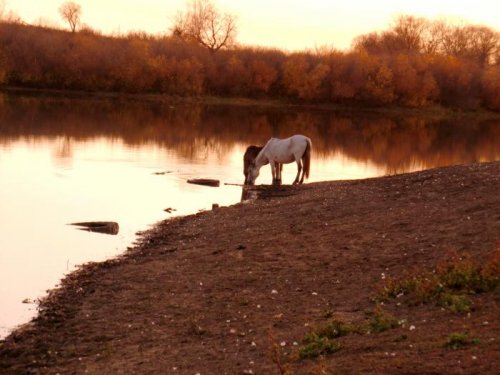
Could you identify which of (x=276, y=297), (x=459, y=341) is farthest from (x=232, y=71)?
(x=459, y=341)

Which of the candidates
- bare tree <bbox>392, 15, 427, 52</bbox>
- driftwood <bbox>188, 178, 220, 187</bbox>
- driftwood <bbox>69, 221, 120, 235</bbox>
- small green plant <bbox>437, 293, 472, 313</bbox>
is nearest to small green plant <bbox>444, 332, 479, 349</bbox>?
small green plant <bbox>437, 293, 472, 313</bbox>

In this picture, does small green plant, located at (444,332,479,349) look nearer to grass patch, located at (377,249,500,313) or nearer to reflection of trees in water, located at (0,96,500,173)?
grass patch, located at (377,249,500,313)

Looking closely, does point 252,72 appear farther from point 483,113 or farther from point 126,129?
point 126,129

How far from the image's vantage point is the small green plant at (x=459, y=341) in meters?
6.84

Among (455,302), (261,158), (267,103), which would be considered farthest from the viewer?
(267,103)

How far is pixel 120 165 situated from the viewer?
2898cm

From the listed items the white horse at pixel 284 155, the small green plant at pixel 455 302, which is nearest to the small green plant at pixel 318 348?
the small green plant at pixel 455 302

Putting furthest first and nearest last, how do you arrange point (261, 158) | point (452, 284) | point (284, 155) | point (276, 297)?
point (261, 158)
point (284, 155)
point (276, 297)
point (452, 284)

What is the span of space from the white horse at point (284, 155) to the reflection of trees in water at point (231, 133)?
8848mm

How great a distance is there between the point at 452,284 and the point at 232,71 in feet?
294

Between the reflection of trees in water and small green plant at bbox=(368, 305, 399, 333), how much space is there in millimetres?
23827

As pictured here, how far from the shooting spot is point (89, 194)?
21641 mm

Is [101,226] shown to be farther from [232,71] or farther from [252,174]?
[232,71]

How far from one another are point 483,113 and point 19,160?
270 ft
